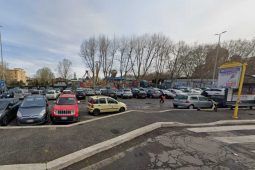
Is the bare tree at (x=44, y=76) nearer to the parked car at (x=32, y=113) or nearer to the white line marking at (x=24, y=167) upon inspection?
the parked car at (x=32, y=113)

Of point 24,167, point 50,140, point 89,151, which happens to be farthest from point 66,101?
point 24,167

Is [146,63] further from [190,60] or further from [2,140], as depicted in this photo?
[2,140]

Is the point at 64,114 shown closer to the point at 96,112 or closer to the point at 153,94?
the point at 96,112

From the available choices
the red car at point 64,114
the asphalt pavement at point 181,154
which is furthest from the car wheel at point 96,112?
the asphalt pavement at point 181,154

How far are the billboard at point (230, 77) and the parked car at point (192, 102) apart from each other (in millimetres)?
2749

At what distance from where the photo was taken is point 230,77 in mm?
11094

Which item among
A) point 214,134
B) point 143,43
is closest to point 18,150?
point 214,134

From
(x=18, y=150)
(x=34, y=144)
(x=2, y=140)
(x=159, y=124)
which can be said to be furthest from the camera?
(x=159, y=124)

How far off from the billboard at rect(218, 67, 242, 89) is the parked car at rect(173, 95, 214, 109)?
9.02ft

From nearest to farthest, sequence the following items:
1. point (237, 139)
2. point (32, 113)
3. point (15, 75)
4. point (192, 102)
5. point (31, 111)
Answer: point (237, 139) < point (32, 113) < point (31, 111) < point (192, 102) < point (15, 75)

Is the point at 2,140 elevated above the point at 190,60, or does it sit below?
below

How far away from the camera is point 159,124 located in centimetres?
752

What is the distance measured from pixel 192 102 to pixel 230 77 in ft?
13.4

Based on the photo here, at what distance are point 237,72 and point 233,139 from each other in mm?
6253
